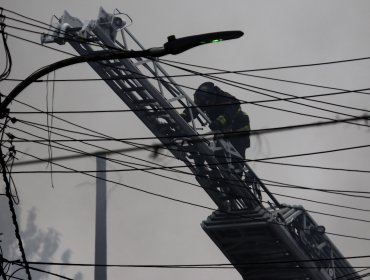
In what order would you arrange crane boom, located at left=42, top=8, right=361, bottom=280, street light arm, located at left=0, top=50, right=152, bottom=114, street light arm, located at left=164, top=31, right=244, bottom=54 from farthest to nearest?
Answer: crane boom, located at left=42, top=8, right=361, bottom=280 < street light arm, located at left=0, top=50, right=152, bottom=114 < street light arm, located at left=164, top=31, right=244, bottom=54

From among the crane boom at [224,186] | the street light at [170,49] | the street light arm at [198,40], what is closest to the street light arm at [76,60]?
the street light at [170,49]

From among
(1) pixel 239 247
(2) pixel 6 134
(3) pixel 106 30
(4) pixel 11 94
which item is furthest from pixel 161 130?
(4) pixel 11 94

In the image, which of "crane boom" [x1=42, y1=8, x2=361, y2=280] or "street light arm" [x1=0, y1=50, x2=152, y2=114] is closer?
"street light arm" [x1=0, y1=50, x2=152, y2=114]

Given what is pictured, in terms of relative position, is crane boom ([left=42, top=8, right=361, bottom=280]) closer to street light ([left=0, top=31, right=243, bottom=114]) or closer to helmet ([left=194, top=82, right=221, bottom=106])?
helmet ([left=194, top=82, right=221, bottom=106])

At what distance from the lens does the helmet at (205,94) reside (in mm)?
15055

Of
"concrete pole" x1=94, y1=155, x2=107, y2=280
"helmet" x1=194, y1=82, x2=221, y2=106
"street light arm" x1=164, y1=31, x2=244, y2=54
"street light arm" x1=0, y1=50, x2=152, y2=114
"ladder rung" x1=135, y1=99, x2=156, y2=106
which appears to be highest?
"helmet" x1=194, y1=82, x2=221, y2=106

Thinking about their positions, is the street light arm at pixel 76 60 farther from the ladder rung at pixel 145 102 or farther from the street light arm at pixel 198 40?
the ladder rung at pixel 145 102

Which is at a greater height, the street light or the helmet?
the helmet

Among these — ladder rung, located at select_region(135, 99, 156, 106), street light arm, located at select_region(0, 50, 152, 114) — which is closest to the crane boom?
ladder rung, located at select_region(135, 99, 156, 106)

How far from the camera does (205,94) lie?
15078mm

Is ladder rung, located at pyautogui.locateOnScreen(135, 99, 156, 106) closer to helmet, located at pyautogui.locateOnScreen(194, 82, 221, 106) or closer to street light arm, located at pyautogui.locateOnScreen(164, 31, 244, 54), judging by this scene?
helmet, located at pyautogui.locateOnScreen(194, 82, 221, 106)

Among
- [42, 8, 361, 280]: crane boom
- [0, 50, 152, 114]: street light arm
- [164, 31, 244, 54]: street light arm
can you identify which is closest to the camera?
[164, 31, 244, 54]: street light arm

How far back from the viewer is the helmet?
15055mm

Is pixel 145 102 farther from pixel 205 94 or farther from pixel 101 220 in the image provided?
pixel 101 220
